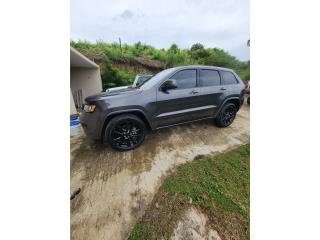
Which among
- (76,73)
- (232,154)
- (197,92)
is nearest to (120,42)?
(76,73)

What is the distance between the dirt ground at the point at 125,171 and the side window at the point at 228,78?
1.29 metres

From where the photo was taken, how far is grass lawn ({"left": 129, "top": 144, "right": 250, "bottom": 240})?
1496mm

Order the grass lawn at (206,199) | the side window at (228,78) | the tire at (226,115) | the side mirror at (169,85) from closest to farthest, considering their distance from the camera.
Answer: the grass lawn at (206,199), the side mirror at (169,85), the side window at (228,78), the tire at (226,115)

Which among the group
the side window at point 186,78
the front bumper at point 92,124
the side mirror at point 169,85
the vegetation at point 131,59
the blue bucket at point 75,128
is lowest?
the blue bucket at point 75,128

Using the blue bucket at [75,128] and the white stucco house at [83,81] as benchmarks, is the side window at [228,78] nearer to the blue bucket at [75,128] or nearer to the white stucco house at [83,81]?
the blue bucket at [75,128]

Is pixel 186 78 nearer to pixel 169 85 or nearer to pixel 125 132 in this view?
pixel 169 85

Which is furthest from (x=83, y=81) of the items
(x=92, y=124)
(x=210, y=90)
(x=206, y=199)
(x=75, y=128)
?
(x=206, y=199)

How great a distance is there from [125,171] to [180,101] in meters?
1.76

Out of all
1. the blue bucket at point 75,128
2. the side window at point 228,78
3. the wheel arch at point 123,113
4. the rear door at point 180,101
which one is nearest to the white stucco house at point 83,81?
the blue bucket at point 75,128

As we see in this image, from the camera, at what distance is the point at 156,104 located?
110 inches

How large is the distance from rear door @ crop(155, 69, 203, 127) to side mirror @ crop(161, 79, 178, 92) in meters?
0.09

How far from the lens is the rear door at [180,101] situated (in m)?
2.87

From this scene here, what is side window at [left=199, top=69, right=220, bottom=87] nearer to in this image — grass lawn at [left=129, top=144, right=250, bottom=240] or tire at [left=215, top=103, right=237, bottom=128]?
tire at [left=215, top=103, right=237, bottom=128]
